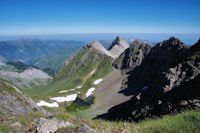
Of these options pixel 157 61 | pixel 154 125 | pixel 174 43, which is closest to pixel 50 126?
pixel 154 125

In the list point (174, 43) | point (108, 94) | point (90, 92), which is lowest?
point (90, 92)

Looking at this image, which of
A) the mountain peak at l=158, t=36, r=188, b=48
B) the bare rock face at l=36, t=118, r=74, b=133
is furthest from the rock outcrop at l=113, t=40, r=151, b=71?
the bare rock face at l=36, t=118, r=74, b=133

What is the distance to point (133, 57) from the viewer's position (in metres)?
177

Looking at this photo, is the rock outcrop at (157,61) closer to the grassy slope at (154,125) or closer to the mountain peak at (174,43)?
the mountain peak at (174,43)

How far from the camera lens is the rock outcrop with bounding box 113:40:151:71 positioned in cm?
17100

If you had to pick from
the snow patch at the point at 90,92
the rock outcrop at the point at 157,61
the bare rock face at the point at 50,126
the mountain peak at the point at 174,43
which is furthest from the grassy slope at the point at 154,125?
the snow patch at the point at 90,92

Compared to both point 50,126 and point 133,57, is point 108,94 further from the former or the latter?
point 50,126

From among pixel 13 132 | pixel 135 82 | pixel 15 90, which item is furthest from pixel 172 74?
pixel 135 82

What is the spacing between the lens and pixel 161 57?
124312 mm

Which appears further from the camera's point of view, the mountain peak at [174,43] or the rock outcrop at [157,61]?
the rock outcrop at [157,61]

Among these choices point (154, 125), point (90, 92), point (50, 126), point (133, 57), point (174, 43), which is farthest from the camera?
point (133, 57)

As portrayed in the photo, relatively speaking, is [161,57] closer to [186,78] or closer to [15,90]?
[186,78]

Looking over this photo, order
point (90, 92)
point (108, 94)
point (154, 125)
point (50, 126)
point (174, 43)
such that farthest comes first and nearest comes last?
point (90, 92), point (108, 94), point (174, 43), point (50, 126), point (154, 125)

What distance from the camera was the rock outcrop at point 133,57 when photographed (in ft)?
561
